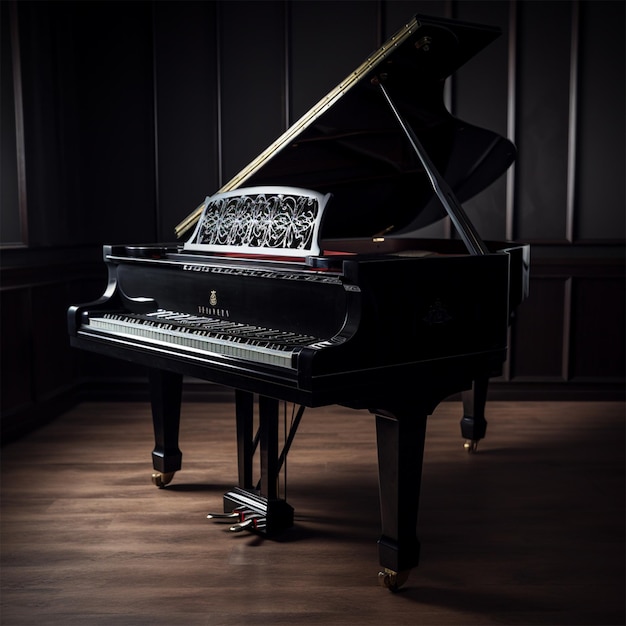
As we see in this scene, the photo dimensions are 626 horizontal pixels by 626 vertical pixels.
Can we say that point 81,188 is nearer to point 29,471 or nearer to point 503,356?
point 29,471

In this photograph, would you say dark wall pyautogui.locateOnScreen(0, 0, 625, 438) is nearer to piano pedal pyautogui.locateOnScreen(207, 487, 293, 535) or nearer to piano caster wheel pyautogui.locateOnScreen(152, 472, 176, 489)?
piano caster wheel pyautogui.locateOnScreen(152, 472, 176, 489)

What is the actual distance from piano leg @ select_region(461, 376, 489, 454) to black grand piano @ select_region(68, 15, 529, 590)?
32.2 inches

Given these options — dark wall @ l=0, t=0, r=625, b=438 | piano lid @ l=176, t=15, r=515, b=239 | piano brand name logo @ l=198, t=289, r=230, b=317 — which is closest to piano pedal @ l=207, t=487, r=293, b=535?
piano brand name logo @ l=198, t=289, r=230, b=317

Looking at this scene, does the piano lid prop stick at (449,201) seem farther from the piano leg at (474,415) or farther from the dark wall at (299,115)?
the dark wall at (299,115)

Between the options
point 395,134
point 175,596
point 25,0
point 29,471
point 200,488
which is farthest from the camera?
point 25,0

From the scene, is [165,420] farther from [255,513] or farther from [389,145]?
[389,145]

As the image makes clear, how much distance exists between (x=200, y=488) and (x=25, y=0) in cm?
286

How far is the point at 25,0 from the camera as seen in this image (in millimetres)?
4488

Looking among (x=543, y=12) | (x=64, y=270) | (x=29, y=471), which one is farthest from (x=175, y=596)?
(x=543, y=12)

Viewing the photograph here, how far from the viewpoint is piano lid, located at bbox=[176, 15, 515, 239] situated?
2.78 m

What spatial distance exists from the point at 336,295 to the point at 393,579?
2.99ft

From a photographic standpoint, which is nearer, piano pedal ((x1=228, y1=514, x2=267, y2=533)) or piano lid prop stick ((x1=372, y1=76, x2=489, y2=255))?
piano lid prop stick ((x1=372, y1=76, x2=489, y2=255))

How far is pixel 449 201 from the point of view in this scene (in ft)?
9.30

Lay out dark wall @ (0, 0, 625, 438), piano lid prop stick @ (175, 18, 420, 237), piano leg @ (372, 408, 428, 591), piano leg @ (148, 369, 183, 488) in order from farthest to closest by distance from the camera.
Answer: dark wall @ (0, 0, 625, 438), piano leg @ (148, 369, 183, 488), piano lid prop stick @ (175, 18, 420, 237), piano leg @ (372, 408, 428, 591)
